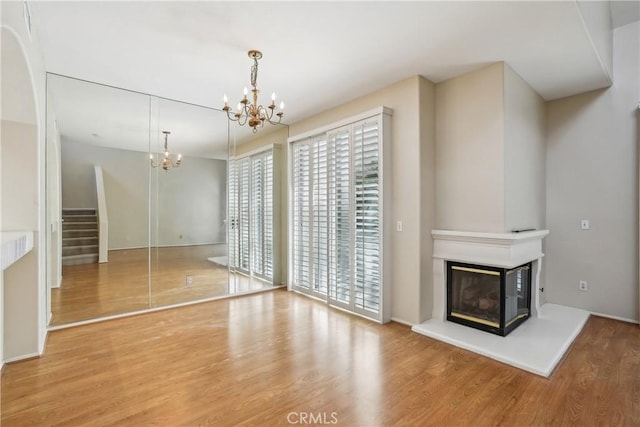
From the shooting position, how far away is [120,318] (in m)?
3.75

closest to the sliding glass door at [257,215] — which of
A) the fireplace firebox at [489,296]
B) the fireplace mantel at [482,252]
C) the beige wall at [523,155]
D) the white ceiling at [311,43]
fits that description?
the white ceiling at [311,43]

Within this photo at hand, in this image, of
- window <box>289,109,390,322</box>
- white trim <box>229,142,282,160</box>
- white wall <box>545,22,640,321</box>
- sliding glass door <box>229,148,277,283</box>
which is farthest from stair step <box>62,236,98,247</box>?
white wall <box>545,22,640,321</box>

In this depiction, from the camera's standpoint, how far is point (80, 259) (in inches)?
145

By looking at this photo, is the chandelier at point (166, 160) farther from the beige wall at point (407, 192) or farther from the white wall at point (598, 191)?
the white wall at point (598, 191)

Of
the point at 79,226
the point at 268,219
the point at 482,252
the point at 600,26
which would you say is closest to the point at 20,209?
the point at 79,226

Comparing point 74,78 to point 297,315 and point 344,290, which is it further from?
point 344,290

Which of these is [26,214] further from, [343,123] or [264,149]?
[343,123]

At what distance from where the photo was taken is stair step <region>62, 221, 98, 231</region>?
3526mm

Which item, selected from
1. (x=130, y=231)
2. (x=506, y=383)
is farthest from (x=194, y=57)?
(x=506, y=383)

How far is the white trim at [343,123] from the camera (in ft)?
11.9

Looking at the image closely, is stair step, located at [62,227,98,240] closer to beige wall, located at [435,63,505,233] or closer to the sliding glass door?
the sliding glass door

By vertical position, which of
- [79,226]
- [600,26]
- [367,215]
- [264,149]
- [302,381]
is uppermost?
[600,26]

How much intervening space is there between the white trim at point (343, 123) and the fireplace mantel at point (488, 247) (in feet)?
5.02

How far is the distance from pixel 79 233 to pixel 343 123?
11.4ft
